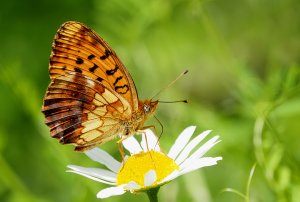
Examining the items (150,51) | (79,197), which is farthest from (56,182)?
(79,197)

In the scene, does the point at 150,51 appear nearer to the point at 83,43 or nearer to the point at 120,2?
the point at 120,2

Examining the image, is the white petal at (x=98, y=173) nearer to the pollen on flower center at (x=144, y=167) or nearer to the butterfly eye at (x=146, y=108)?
the pollen on flower center at (x=144, y=167)

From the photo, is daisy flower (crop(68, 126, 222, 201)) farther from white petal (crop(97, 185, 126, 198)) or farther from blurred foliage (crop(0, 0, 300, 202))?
blurred foliage (crop(0, 0, 300, 202))

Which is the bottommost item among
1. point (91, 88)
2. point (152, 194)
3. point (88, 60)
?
point (152, 194)

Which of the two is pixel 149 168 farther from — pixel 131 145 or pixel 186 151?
pixel 131 145

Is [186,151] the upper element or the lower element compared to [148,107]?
lower

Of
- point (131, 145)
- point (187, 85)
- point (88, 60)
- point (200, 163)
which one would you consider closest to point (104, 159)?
point (131, 145)
